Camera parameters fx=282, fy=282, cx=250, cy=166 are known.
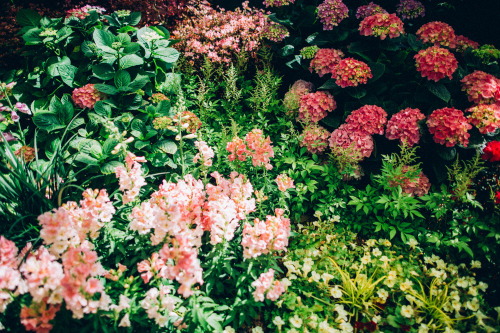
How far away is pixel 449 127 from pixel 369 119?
0.62 m

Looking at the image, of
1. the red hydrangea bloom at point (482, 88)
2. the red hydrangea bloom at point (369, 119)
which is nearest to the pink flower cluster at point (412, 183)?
the red hydrangea bloom at point (369, 119)

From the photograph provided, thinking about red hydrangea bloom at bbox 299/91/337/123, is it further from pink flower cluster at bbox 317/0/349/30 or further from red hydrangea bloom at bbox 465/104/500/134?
red hydrangea bloom at bbox 465/104/500/134

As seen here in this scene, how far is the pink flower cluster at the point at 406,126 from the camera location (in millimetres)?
2508

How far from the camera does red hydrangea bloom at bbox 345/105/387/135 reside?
2.59 metres

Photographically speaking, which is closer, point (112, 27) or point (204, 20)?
point (112, 27)

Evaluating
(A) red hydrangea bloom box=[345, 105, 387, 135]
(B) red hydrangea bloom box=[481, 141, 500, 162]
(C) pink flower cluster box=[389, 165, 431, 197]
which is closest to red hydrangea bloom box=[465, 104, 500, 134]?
(B) red hydrangea bloom box=[481, 141, 500, 162]

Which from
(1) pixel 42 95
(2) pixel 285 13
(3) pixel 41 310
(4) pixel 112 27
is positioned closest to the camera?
(3) pixel 41 310

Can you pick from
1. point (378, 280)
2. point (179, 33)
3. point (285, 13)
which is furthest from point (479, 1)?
point (179, 33)

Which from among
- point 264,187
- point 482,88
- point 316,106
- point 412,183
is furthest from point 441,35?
point 264,187

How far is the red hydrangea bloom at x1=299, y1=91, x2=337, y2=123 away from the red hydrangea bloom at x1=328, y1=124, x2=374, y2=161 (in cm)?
26

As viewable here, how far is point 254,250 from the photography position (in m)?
1.64

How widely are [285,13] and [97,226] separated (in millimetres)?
3137

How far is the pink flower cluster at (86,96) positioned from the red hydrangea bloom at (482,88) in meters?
3.33

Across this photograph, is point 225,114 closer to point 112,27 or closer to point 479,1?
point 112,27
